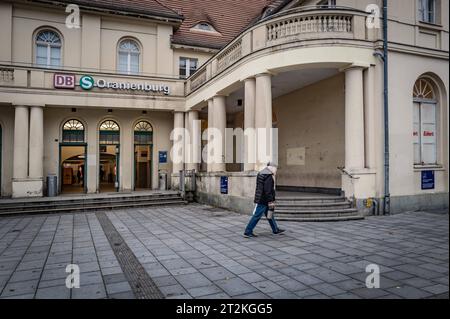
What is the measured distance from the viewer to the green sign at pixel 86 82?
1728 cm

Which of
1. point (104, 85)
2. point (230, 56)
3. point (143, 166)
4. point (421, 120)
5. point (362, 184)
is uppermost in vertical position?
point (230, 56)

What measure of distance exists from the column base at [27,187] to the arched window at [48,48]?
6.62m

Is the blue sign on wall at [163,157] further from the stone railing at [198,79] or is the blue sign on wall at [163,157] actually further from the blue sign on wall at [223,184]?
Answer: the blue sign on wall at [223,184]

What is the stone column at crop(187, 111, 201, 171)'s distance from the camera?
18.2 meters

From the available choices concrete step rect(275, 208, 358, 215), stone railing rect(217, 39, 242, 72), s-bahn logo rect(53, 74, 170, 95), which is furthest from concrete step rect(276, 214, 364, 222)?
s-bahn logo rect(53, 74, 170, 95)

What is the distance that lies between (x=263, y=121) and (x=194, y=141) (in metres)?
7.41

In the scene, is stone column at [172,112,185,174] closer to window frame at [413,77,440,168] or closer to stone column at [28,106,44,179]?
stone column at [28,106,44,179]

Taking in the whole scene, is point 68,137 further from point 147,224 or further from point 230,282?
point 230,282

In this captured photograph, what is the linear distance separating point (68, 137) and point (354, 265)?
17142mm

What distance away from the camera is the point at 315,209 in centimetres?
1084

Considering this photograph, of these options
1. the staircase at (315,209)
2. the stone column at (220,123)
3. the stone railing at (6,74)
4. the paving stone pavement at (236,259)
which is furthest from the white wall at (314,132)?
the stone railing at (6,74)

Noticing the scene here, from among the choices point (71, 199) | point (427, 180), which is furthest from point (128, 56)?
point (427, 180)

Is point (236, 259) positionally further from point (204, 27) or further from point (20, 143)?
→ point (204, 27)

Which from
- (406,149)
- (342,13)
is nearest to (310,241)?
(406,149)
